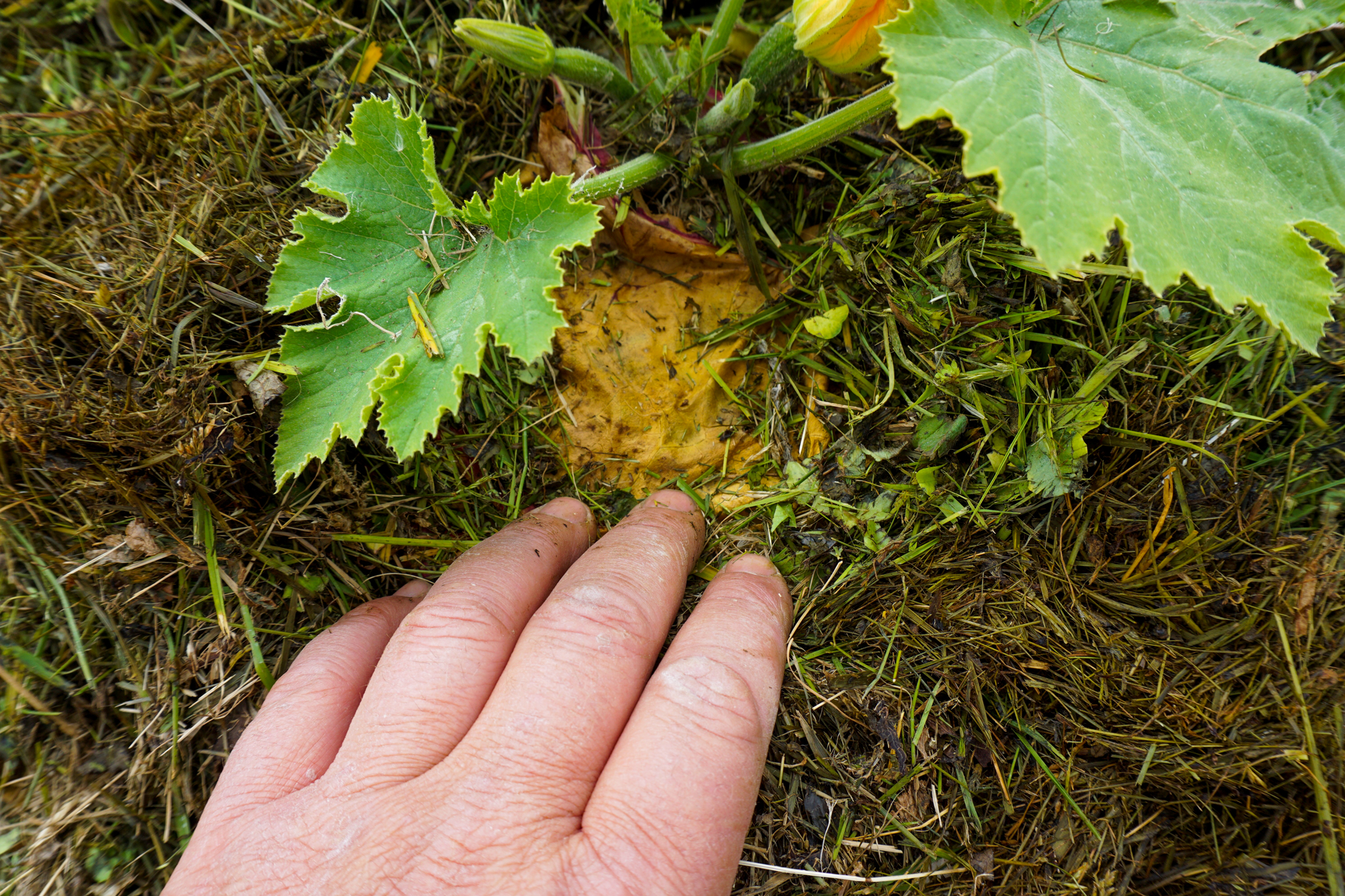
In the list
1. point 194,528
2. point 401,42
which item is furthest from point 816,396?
point 194,528

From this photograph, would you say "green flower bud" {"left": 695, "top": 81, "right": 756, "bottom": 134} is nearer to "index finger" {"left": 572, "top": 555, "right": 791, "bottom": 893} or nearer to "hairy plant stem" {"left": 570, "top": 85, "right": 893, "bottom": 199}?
"hairy plant stem" {"left": 570, "top": 85, "right": 893, "bottom": 199}

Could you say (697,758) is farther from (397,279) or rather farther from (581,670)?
(397,279)

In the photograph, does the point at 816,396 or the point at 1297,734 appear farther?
the point at 816,396

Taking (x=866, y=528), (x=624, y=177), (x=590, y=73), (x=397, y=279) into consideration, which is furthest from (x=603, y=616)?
(x=590, y=73)

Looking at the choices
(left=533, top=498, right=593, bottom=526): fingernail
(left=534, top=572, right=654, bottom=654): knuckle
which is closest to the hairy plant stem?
(left=533, top=498, right=593, bottom=526): fingernail

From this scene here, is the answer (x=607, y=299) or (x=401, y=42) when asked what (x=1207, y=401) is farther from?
(x=401, y=42)
